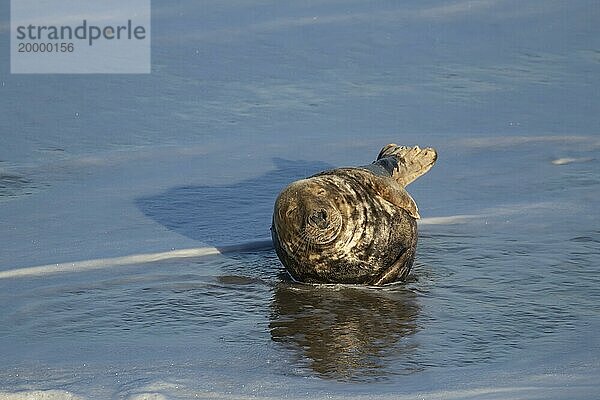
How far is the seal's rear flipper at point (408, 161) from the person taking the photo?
6930 mm

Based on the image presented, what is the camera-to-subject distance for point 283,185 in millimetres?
7793

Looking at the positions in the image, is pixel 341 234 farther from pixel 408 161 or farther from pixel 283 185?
pixel 283 185

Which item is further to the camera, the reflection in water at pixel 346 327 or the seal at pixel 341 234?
the seal at pixel 341 234

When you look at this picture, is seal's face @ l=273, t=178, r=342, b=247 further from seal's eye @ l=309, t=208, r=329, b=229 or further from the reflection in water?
the reflection in water

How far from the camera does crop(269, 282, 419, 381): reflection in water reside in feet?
15.8

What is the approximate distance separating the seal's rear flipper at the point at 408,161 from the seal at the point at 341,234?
0.94m

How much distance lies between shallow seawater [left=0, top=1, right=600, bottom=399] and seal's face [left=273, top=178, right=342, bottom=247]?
0.83 feet

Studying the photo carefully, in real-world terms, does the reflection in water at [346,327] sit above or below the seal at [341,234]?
below

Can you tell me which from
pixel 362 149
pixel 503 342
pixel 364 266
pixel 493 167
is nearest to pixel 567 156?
pixel 493 167

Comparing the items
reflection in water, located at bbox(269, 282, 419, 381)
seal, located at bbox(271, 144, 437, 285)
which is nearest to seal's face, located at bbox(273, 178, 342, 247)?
seal, located at bbox(271, 144, 437, 285)

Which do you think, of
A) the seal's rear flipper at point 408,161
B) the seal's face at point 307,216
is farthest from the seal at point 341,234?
the seal's rear flipper at point 408,161

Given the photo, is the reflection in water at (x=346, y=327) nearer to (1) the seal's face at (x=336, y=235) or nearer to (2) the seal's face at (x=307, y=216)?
(1) the seal's face at (x=336, y=235)

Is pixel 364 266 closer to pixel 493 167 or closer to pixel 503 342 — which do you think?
pixel 503 342

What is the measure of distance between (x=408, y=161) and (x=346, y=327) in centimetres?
194
